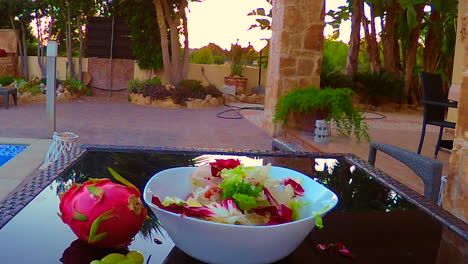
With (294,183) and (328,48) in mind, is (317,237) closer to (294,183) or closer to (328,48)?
(294,183)

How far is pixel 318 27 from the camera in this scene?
582 cm

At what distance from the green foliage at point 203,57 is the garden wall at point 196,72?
0.92 meters

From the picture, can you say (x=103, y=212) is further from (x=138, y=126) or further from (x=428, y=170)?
(x=138, y=126)

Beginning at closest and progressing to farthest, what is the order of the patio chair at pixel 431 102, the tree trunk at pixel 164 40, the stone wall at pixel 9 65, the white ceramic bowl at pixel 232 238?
the white ceramic bowl at pixel 232 238, the patio chair at pixel 431 102, the tree trunk at pixel 164 40, the stone wall at pixel 9 65

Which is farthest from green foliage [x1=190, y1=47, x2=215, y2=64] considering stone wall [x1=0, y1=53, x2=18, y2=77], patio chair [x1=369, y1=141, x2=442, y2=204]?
patio chair [x1=369, y1=141, x2=442, y2=204]

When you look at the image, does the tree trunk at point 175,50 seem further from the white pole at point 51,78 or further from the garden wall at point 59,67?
the white pole at point 51,78

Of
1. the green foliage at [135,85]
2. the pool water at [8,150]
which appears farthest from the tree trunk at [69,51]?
the pool water at [8,150]

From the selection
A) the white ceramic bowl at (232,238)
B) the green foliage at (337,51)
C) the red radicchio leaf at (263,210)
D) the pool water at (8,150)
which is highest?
the green foliage at (337,51)

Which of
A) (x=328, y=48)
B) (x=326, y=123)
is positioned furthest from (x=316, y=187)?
(x=328, y=48)

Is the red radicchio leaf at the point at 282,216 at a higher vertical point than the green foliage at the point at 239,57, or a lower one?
lower

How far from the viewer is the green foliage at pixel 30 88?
885cm

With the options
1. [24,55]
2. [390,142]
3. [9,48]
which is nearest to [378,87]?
[390,142]

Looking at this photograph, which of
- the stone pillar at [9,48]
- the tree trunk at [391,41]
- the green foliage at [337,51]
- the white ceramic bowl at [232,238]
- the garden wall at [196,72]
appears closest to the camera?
the white ceramic bowl at [232,238]

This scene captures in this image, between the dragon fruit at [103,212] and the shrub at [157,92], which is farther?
the shrub at [157,92]
